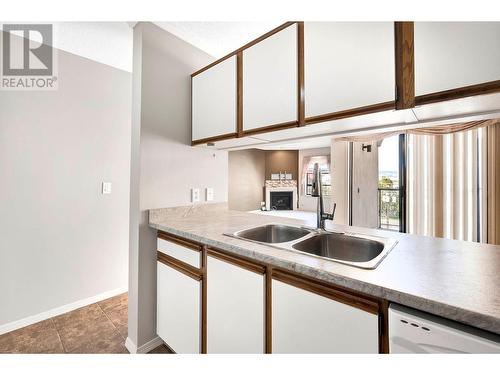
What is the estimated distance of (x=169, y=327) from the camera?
5.27ft

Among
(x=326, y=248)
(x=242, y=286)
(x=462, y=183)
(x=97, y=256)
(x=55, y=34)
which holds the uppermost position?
(x=55, y=34)

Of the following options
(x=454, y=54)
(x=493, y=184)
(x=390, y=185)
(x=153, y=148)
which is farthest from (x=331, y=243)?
(x=390, y=185)

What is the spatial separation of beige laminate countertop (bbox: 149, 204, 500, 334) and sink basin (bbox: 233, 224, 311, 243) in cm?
27

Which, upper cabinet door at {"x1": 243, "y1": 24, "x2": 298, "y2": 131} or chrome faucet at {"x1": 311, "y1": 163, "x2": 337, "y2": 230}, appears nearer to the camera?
upper cabinet door at {"x1": 243, "y1": 24, "x2": 298, "y2": 131}

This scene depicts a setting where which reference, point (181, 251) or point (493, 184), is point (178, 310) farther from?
point (493, 184)

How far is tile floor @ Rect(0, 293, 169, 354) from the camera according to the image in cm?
168

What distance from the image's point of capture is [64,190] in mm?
2133

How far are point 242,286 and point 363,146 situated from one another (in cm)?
377

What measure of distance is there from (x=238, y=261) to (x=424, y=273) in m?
0.76

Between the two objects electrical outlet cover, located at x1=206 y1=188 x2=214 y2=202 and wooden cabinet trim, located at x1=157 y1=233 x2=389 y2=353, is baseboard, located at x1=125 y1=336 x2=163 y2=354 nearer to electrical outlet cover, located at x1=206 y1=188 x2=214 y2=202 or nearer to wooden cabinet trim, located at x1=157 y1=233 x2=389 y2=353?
wooden cabinet trim, located at x1=157 y1=233 x2=389 y2=353

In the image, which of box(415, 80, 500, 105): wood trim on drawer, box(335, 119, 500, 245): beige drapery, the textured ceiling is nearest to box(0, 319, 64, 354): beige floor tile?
the textured ceiling
